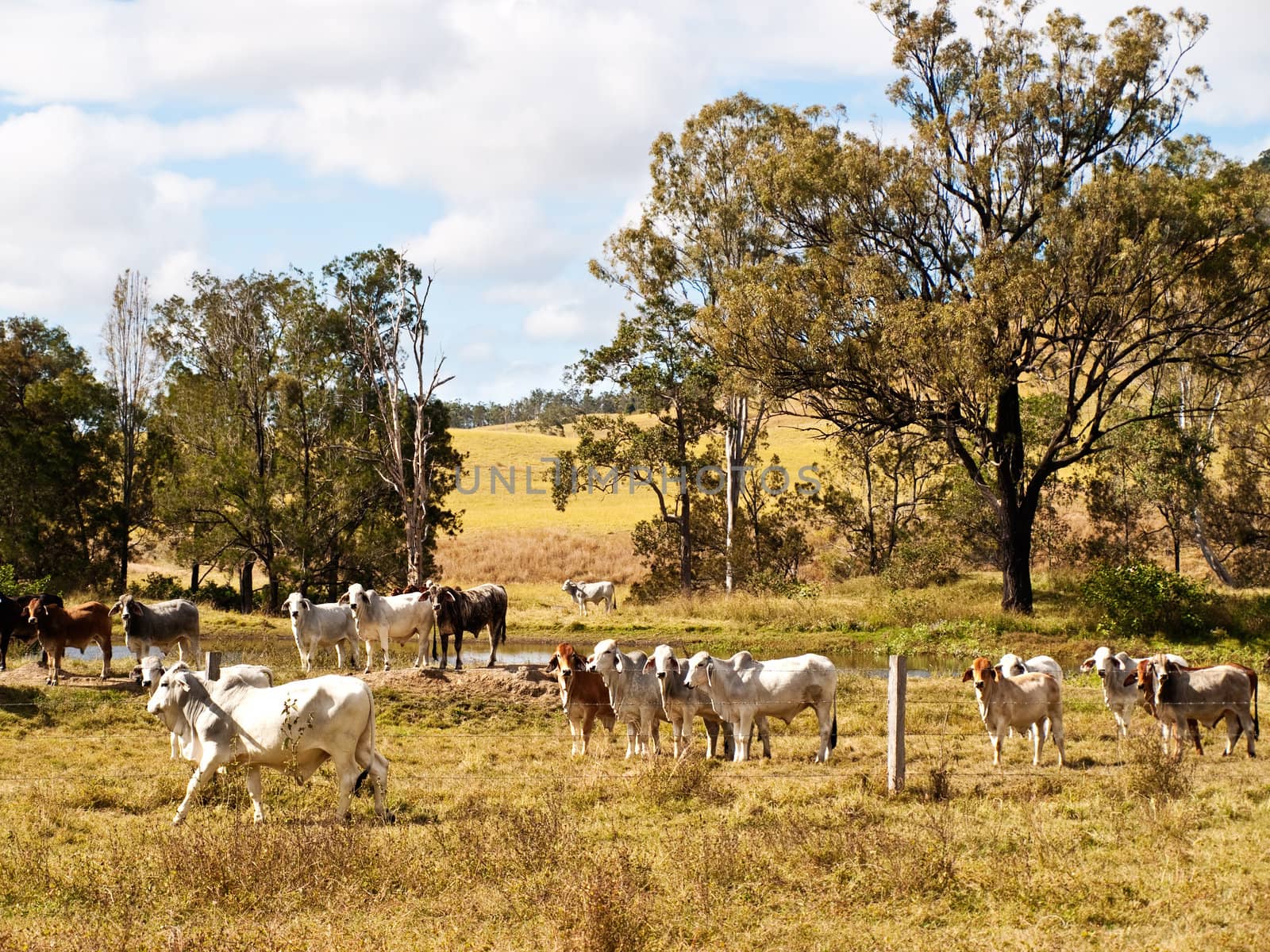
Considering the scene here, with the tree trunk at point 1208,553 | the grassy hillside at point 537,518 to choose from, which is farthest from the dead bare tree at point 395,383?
the tree trunk at point 1208,553

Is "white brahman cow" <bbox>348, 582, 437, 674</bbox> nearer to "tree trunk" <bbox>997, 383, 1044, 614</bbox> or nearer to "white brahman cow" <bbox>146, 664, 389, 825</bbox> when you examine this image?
"white brahman cow" <bbox>146, 664, 389, 825</bbox>

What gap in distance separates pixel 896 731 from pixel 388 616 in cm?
1212

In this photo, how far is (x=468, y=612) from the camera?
72.1 feet

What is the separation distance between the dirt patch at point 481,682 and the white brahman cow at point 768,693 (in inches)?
183

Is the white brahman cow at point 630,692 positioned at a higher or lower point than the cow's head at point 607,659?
lower

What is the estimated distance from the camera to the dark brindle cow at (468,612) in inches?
846

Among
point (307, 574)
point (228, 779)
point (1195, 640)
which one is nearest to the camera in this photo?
point (228, 779)

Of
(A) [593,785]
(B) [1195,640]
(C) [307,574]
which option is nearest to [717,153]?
(C) [307,574]

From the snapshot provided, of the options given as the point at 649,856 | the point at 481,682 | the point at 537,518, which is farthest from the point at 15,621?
the point at 537,518

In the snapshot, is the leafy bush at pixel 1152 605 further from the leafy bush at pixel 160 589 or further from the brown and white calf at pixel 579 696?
the leafy bush at pixel 160 589

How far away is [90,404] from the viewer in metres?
39.3

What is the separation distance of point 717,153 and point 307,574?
19585 mm

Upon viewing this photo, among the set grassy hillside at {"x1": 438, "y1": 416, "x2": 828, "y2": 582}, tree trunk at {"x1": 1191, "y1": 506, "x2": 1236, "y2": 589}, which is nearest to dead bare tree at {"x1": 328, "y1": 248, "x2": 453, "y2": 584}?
grassy hillside at {"x1": 438, "y1": 416, "x2": 828, "y2": 582}

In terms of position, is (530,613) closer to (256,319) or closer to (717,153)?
(256,319)
